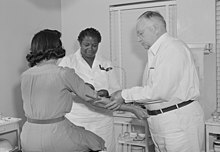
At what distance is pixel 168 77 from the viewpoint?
204 centimetres

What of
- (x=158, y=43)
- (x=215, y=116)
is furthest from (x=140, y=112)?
(x=215, y=116)

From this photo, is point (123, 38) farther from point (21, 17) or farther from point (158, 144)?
point (158, 144)

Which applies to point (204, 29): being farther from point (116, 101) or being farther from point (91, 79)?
point (116, 101)

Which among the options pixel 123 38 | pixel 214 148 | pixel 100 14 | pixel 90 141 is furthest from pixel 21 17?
pixel 214 148

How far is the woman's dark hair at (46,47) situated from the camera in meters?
1.75

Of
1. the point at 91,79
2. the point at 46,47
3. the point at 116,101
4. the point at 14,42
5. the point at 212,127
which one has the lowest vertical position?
the point at 212,127

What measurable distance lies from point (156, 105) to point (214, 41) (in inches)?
52.7

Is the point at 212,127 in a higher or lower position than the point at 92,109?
lower

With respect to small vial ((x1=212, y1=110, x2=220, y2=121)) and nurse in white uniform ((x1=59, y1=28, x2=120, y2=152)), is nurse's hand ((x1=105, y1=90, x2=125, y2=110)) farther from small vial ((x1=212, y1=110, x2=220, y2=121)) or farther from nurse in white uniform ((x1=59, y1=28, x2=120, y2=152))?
small vial ((x1=212, y1=110, x2=220, y2=121))

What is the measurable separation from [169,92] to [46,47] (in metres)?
0.87

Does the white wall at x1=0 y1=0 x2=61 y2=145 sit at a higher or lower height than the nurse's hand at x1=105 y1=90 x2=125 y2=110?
higher

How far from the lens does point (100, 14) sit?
12.8ft

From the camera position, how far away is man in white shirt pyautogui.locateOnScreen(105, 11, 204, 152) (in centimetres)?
207

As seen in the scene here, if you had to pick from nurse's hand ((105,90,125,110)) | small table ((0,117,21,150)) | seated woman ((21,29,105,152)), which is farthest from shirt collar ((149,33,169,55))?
small table ((0,117,21,150))
